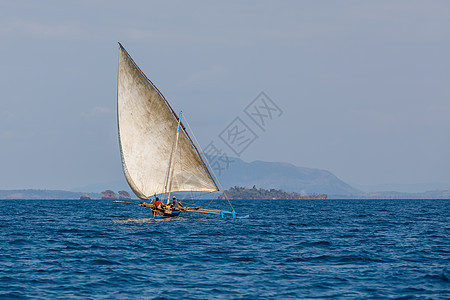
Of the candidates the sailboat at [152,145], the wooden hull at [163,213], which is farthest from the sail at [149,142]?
the wooden hull at [163,213]

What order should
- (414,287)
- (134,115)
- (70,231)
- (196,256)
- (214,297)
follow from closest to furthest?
(214,297)
(414,287)
(196,256)
(70,231)
(134,115)

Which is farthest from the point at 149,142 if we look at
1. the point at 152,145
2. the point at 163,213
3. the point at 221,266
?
the point at 221,266

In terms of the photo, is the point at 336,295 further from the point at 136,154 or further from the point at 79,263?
the point at 136,154

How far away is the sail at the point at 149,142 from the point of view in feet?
164

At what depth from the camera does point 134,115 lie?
50.2 m

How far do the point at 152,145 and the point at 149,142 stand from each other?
1.30ft

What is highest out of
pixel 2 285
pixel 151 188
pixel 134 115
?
pixel 134 115

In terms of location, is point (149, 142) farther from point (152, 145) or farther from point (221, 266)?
point (221, 266)

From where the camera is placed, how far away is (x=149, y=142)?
2008 inches

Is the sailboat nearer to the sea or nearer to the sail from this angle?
the sail

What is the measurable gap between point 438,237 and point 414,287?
21.1 metres

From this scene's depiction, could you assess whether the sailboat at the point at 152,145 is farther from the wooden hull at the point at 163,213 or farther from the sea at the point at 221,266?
the sea at the point at 221,266

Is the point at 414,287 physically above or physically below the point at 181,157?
below

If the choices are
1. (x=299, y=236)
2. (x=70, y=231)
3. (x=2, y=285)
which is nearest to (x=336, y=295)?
(x=2, y=285)
